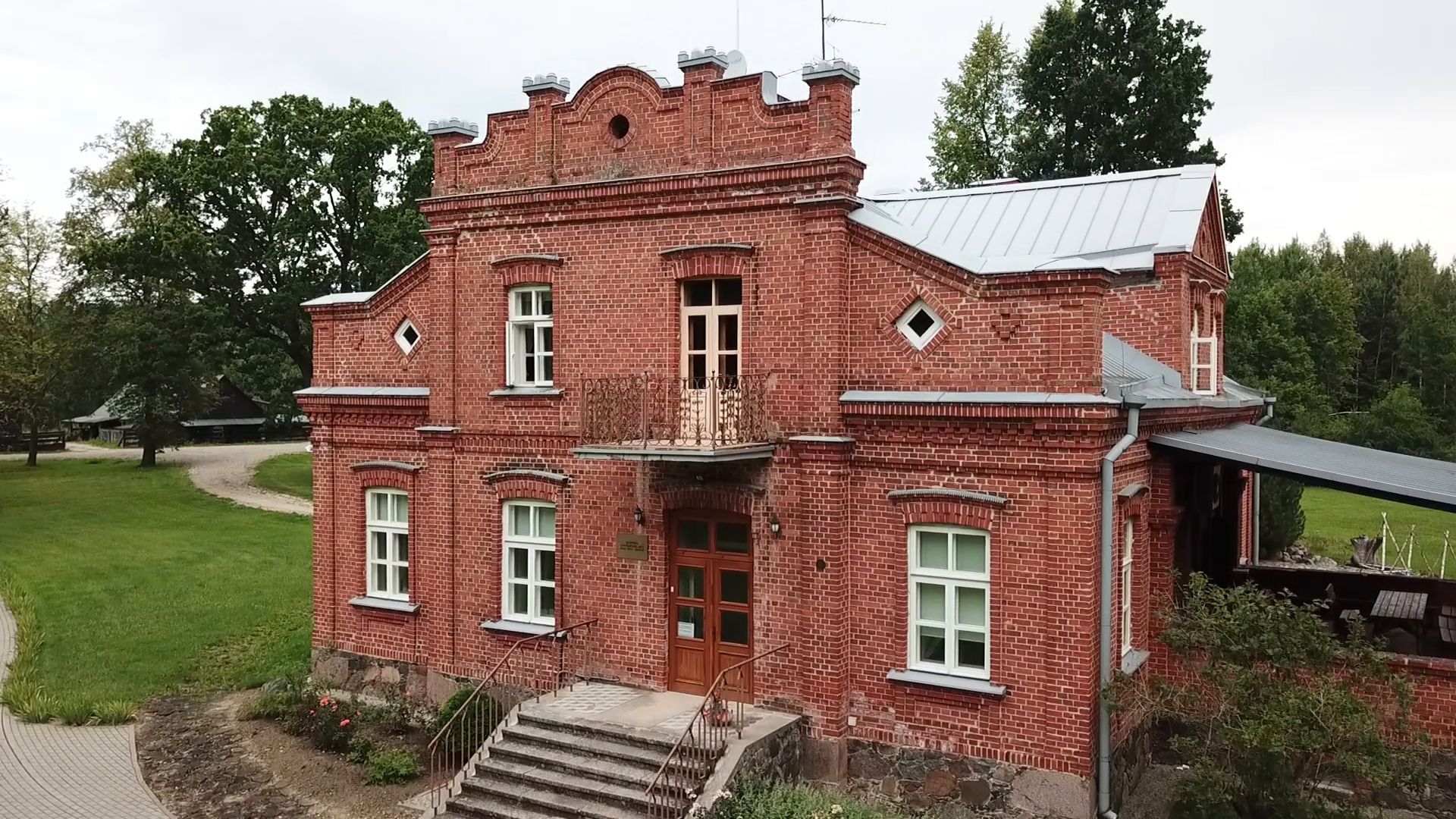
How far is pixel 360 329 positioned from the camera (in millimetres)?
15484

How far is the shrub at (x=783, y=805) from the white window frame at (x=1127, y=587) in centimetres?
334

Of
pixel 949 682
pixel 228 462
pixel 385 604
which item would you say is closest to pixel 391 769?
pixel 385 604

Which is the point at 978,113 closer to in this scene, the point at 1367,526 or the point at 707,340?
the point at 1367,526

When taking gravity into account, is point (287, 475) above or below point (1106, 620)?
below

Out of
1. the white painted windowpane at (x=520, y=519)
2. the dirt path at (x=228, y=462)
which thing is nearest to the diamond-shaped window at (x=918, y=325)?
the white painted windowpane at (x=520, y=519)

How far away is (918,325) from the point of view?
11562 mm

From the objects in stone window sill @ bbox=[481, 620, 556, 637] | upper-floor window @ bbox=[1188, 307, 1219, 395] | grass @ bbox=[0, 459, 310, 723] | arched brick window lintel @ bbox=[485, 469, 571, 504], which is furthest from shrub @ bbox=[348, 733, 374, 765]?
upper-floor window @ bbox=[1188, 307, 1219, 395]

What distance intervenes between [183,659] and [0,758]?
434cm

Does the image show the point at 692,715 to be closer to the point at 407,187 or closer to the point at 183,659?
the point at 183,659

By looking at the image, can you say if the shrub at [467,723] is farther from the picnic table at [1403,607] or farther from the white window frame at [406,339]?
the picnic table at [1403,607]

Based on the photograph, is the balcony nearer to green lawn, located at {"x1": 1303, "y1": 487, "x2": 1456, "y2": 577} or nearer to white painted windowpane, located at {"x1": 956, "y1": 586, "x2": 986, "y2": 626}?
white painted windowpane, located at {"x1": 956, "y1": 586, "x2": 986, "y2": 626}

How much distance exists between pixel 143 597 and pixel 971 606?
19156 millimetres

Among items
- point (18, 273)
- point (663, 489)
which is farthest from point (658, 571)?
point (18, 273)

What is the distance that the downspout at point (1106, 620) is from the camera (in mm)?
10633
